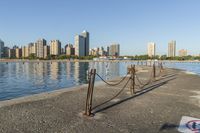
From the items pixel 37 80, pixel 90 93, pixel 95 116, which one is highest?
pixel 90 93

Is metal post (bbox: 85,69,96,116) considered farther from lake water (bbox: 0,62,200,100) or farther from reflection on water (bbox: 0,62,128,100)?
reflection on water (bbox: 0,62,128,100)

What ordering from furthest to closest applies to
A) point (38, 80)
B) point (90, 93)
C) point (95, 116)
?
point (38, 80) < point (90, 93) < point (95, 116)

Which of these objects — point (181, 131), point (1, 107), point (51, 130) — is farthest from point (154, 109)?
point (1, 107)

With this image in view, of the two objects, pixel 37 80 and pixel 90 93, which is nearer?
pixel 90 93

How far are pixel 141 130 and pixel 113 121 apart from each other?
3.93ft

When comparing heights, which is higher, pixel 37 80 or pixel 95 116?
pixel 95 116

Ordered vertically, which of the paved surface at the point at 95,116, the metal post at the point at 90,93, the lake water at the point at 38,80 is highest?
the metal post at the point at 90,93

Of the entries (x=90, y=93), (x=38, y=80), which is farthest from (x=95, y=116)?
(x=38, y=80)

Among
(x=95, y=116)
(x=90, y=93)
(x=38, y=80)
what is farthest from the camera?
(x=38, y=80)

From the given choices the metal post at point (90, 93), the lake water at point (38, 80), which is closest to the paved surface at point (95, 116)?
the metal post at point (90, 93)

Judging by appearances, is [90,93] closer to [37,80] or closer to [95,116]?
[95,116]

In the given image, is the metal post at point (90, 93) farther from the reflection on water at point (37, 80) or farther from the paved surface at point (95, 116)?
the reflection on water at point (37, 80)

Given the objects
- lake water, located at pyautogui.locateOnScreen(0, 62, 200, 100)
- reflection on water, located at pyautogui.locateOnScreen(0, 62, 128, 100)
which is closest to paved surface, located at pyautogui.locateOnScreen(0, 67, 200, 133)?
lake water, located at pyautogui.locateOnScreen(0, 62, 200, 100)

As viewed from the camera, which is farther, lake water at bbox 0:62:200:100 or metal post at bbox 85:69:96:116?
lake water at bbox 0:62:200:100
